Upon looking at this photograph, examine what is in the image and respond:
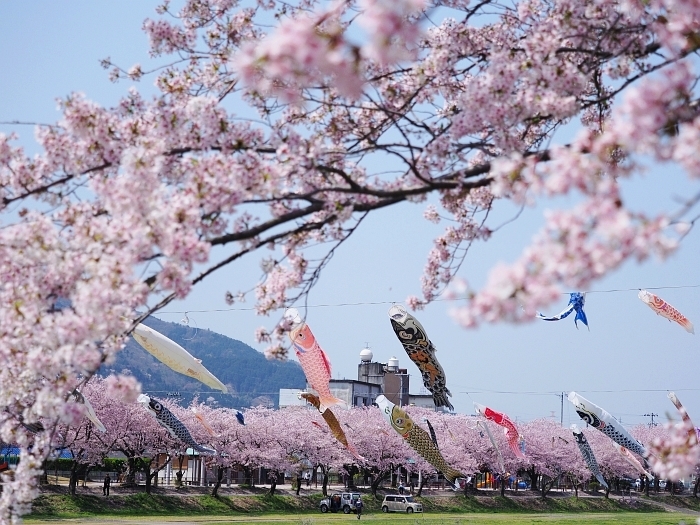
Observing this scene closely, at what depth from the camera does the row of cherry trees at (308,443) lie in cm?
3694

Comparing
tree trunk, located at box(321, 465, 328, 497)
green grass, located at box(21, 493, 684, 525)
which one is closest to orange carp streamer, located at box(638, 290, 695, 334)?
green grass, located at box(21, 493, 684, 525)

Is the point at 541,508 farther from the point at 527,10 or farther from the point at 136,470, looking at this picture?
the point at 527,10

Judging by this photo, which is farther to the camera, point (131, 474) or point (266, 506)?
point (131, 474)

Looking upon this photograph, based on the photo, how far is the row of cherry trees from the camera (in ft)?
121

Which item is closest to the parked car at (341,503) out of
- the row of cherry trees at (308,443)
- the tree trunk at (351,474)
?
the row of cherry trees at (308,443)

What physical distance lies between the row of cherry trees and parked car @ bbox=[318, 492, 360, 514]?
3529 mm

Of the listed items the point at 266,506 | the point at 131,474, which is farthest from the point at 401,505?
the point at 131,474

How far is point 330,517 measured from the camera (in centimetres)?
3553

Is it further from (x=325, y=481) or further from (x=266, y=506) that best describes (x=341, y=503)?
(x=325, y=481)

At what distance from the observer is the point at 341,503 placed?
39875mm

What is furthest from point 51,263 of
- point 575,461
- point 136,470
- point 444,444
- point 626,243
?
point 575,461

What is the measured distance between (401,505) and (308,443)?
6.04 meters

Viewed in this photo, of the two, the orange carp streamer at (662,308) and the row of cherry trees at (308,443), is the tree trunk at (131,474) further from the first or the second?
the orange carp streamer at (662,308)

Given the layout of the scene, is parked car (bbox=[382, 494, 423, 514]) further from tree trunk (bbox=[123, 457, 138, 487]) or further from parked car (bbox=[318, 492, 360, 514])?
tree trunk (bbox=[123, 457, 138, 487])
